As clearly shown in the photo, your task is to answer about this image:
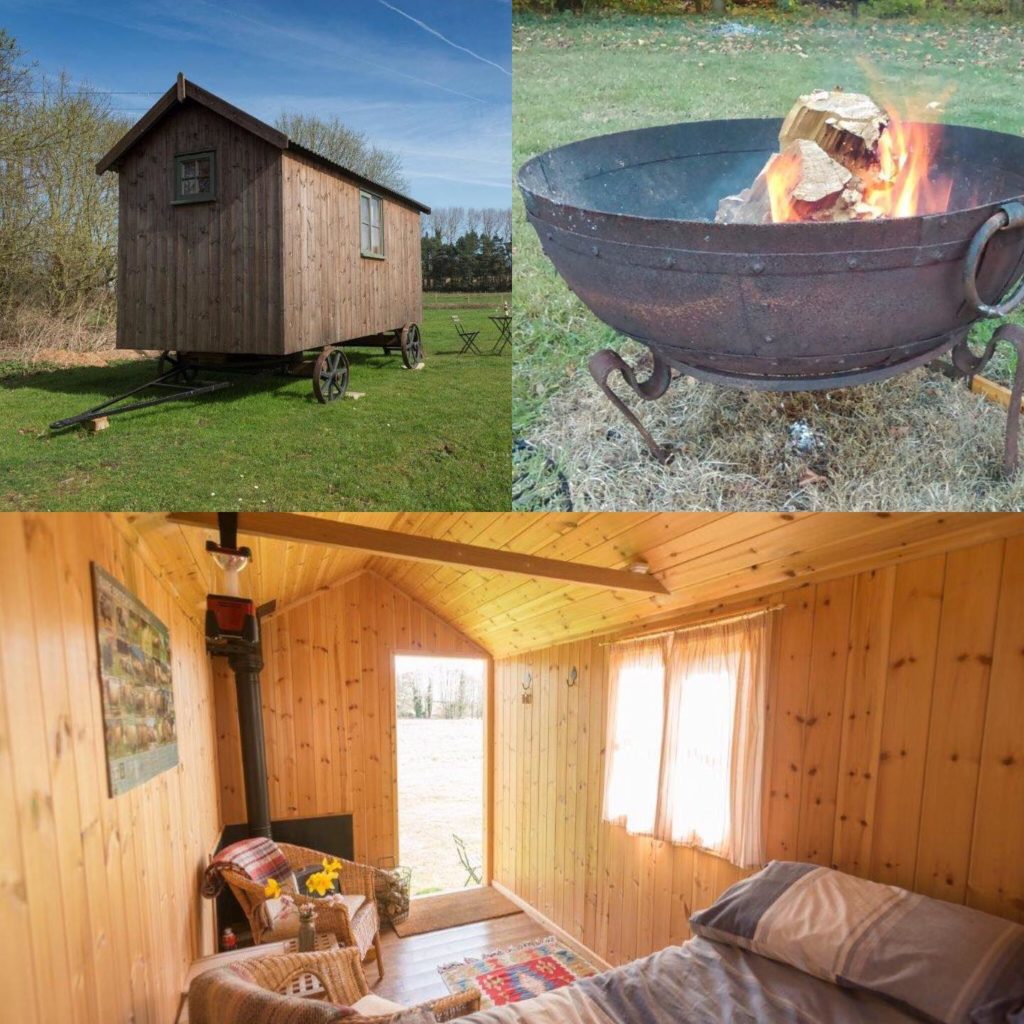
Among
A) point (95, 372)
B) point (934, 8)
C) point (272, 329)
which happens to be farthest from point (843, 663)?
point (95, 372)

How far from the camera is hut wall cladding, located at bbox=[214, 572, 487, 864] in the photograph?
20.2 ft

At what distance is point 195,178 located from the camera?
135cm

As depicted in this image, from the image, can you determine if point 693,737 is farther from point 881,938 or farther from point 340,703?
point 340,703

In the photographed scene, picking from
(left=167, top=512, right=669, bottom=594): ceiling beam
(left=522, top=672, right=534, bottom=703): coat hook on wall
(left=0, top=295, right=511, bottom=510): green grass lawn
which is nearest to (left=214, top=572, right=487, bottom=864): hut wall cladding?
(left=522, top=672, right=534, bottom=703): coat hook on wall

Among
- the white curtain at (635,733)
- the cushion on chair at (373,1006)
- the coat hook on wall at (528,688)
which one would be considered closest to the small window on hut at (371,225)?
the white curtain at (635,733)

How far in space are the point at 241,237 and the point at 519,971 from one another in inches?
178

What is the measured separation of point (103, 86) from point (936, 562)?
7.58ft

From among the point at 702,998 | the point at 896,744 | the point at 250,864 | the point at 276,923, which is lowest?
the point at 276,923

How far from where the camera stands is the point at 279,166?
138 centimetres

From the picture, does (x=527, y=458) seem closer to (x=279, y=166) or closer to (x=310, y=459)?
(x=310, y=459)

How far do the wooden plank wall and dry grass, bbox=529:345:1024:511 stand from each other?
368 mm

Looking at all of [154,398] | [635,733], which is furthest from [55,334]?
[635,733]

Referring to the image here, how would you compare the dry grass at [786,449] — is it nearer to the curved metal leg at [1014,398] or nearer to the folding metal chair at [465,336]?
the curved metal leg at [1014,398]

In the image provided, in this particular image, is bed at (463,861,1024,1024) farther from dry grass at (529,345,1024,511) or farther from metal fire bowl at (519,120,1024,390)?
metal fire bowl at (519,120,1024,390)
